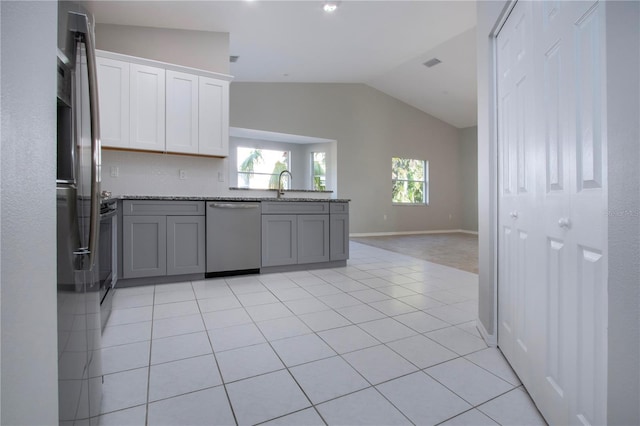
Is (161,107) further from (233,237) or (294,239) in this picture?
(294,239)

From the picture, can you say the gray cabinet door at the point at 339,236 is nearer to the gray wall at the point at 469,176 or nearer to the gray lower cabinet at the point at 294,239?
the gray lower cabinet at the point at 294,239


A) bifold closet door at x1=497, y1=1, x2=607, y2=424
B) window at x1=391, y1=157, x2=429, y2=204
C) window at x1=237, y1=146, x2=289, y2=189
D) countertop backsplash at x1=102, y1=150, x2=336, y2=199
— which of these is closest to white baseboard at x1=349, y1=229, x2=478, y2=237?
window at x1=391, y1=157, x2=429, y2=204

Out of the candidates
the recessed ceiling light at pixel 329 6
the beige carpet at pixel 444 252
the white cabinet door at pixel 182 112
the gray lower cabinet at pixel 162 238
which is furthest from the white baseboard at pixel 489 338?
the recessed ceiling light at pixel 329 6

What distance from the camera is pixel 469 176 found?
9.14 m

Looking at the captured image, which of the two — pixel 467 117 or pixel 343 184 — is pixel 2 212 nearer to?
pixel 343 184

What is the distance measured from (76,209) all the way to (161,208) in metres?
2.41

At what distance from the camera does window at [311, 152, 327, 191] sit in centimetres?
786

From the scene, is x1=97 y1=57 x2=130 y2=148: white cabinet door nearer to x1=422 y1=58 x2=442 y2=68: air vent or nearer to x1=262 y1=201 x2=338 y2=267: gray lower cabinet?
x1=262 y1=201 x2=338 y2=267: gray lower cabinet

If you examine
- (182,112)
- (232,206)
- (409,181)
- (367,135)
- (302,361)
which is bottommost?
(302,361)

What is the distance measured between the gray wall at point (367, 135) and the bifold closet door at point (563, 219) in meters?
5.79

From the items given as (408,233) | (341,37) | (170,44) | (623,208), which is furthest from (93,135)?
(408,233)

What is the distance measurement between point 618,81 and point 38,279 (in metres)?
1.37

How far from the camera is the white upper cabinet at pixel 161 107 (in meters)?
3.30

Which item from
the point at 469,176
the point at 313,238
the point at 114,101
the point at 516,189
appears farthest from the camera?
the point at 469,176
